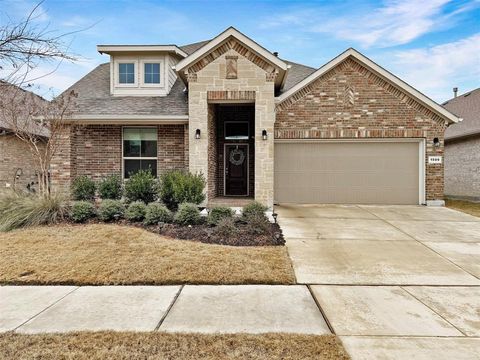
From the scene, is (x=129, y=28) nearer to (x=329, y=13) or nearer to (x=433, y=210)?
(x=329, y=13)

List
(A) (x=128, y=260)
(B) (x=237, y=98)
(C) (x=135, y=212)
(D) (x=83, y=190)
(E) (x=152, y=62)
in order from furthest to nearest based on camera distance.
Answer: (E) (x=152, y=62) → (B) (x=237, y=98) → (D) (x=83, y=190) → (C) (x=135, y=212) → (A) (x=128, y=260)

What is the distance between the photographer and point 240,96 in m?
10.9

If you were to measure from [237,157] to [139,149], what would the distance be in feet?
12.7

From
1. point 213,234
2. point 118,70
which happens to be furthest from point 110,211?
point 118,70

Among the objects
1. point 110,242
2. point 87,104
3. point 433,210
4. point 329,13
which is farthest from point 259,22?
point 110,242

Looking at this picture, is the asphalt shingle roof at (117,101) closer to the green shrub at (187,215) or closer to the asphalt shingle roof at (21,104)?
the asphalt shingle roof at (21,104)

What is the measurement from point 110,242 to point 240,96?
632cm

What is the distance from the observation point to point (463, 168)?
15891 millimetres

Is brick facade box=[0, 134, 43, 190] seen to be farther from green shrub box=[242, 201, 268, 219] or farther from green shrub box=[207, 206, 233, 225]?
green shrub box=[242, 201, 268, 219]

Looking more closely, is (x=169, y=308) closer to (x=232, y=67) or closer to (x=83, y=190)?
(x=83, y=190)

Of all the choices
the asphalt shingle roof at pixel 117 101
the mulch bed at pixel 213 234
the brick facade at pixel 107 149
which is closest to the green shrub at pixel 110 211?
the mulch bed at pixel 213 234

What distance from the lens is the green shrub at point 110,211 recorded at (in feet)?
28.8

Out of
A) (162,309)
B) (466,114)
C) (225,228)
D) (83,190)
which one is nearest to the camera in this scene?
(162,309)

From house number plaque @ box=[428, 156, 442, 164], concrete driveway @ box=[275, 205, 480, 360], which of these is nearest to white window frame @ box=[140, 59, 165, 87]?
concrete driveway @ box=[275, 205, 480, 360]
